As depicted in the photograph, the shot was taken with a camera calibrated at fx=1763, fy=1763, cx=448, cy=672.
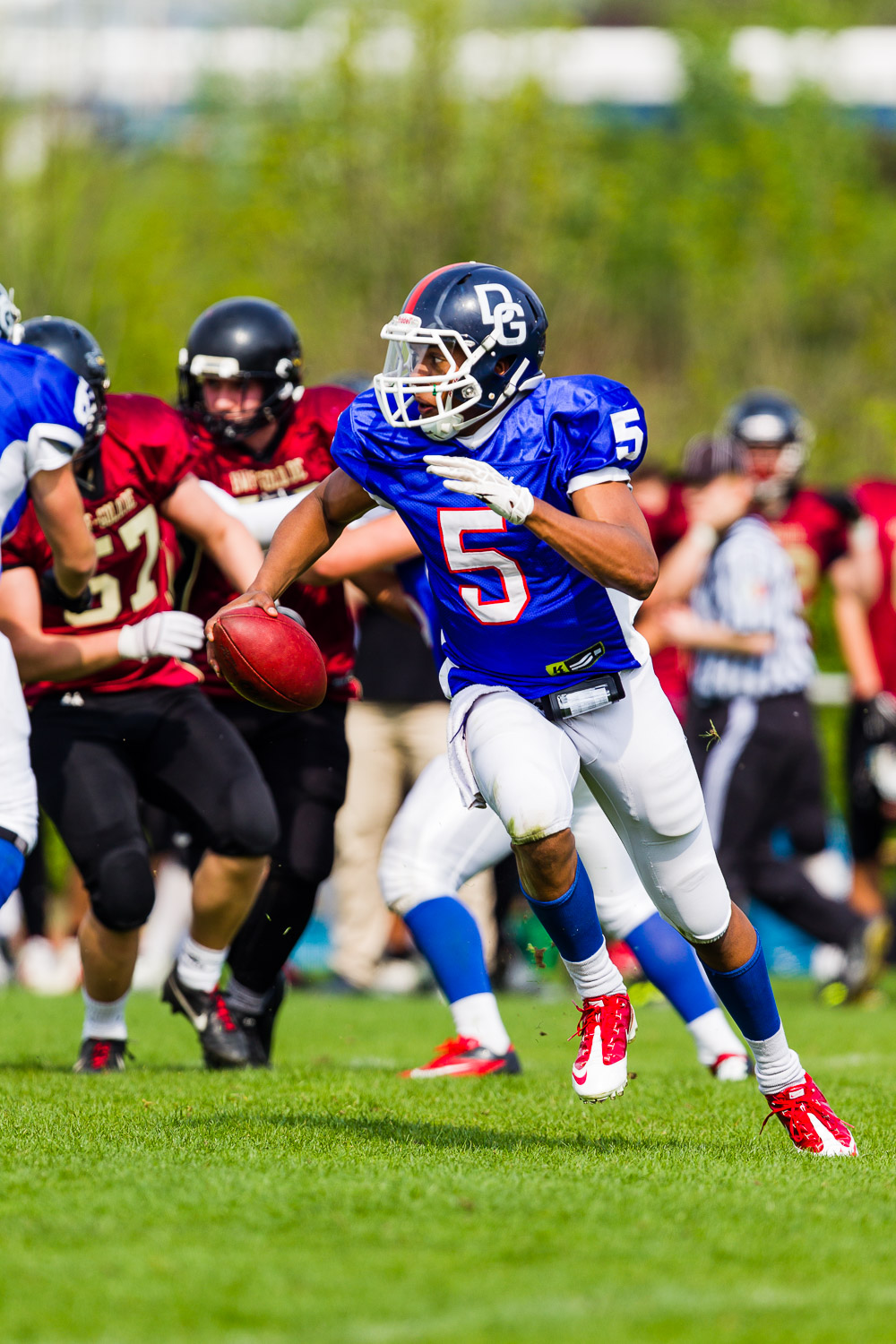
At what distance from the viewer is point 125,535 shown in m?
4.77

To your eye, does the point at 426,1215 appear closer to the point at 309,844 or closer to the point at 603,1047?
the point at 603,1047

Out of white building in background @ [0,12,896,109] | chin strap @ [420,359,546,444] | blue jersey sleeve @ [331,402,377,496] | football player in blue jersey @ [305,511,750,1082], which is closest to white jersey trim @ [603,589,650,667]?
chin strap @ [420,359,546,444]

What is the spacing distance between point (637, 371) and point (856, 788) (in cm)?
1375

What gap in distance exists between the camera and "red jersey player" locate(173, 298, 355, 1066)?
5.05 meters

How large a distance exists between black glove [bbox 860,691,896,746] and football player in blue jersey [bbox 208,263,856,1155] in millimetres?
4294

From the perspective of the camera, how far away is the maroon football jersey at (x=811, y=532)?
313 inches

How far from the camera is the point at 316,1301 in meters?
2.29

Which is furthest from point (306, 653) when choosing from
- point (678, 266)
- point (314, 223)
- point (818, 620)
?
point (678, 266)

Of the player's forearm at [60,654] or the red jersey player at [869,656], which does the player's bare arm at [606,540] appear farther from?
the red jersey player at [869,656]

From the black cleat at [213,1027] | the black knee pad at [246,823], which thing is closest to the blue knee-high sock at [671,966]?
the black knee pad at [246,823]

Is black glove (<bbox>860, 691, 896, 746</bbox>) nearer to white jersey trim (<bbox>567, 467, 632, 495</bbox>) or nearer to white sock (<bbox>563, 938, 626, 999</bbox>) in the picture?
white sock (<bbox>563, 938, 626, 999</bbox>)

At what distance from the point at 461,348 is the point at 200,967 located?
7.30ft

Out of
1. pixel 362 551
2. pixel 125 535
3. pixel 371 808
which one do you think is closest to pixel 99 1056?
pixel 125 535

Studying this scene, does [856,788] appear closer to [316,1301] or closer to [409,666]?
[409,666]
